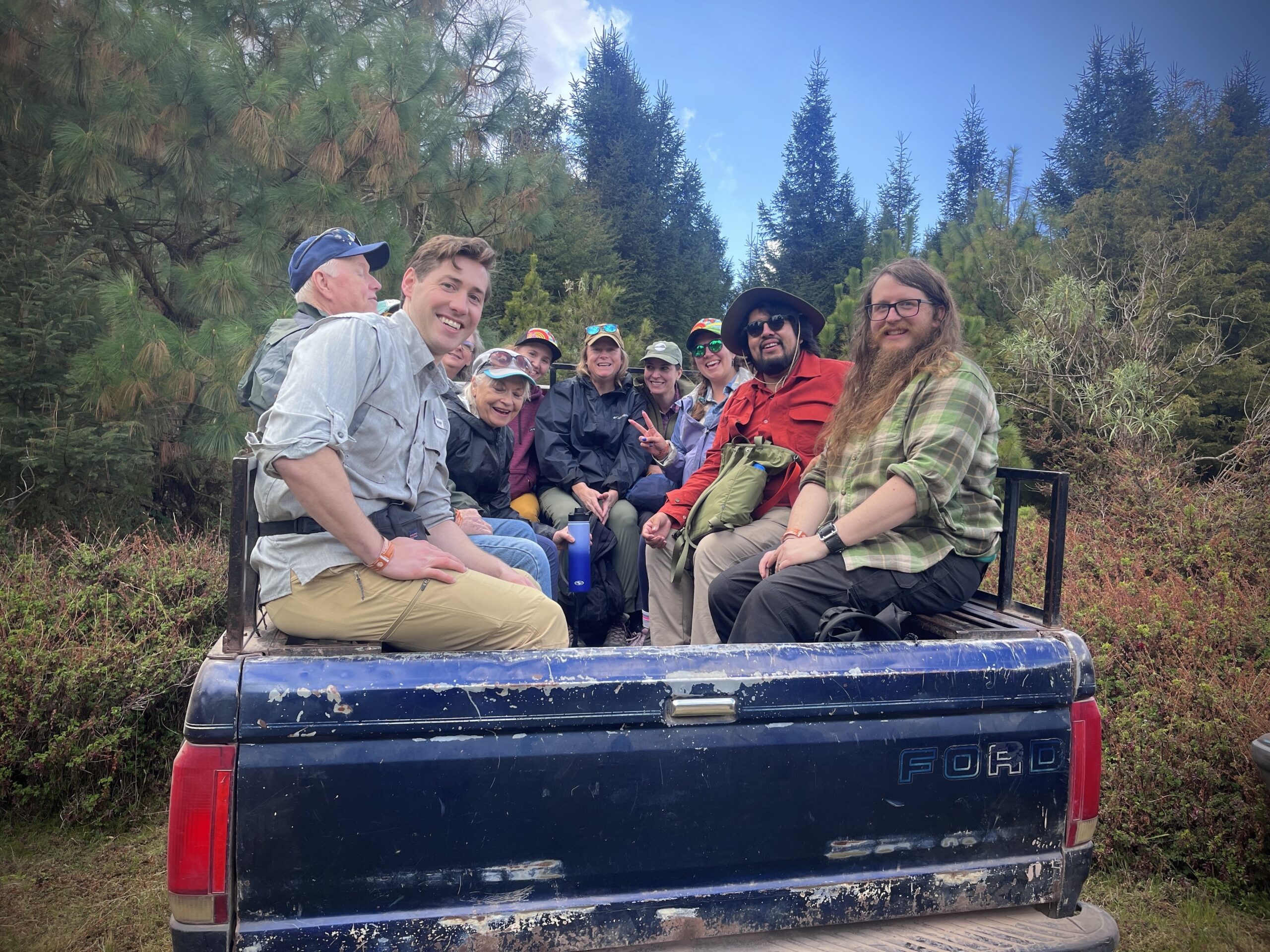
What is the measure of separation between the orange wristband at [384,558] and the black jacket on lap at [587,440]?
8.93 ft

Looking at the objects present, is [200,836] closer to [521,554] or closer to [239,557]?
[239,557]

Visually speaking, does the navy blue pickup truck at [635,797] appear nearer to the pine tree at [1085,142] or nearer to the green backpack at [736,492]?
the green backpack at [736,492]

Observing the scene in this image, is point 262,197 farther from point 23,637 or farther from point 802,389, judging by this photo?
point 802,389

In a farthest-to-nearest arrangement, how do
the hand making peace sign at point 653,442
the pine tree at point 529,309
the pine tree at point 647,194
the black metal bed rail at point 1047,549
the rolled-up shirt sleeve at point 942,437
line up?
1. the pine tree at point 647,194
2. the pine tree at point 529,309
3. the hand making peace sign at point 653,442
4. the rolled-up shirt sleeve at point 942,437
5. the black metal bed rail at point 1047,549

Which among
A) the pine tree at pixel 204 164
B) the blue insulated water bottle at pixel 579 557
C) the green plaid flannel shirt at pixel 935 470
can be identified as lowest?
the blue insulated water bottle at pixel 579 557

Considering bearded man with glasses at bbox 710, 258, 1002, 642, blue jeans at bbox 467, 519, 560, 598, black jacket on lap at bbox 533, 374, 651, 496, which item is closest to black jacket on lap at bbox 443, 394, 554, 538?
black jacket on lap at bbox 533, 374, 651, 496

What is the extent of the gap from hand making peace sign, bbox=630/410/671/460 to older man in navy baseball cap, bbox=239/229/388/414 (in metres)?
1.91

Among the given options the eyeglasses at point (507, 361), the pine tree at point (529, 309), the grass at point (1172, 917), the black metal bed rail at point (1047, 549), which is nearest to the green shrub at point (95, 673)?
the eyeglasses at point (507, 361)

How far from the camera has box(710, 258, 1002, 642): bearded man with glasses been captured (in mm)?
2570

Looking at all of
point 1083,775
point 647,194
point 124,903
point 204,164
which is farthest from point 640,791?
point 647,194

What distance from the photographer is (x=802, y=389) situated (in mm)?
3652

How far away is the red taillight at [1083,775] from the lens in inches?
76.2

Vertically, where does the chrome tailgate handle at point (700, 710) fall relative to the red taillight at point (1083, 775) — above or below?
above

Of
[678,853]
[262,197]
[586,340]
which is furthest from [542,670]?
[262,197]
